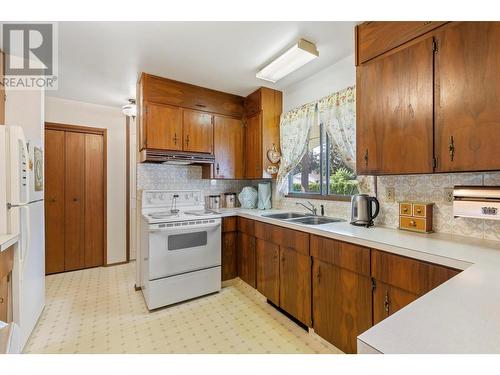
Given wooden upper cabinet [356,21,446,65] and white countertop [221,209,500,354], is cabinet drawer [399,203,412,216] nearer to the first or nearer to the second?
white countertop [221,209,500,354]

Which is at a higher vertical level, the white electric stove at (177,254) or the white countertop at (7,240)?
the white countertop at (7,240)

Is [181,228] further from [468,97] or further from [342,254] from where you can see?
[468,97]

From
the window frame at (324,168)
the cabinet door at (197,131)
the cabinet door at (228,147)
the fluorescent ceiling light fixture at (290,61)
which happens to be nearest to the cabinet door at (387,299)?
the window frame at (324,168)

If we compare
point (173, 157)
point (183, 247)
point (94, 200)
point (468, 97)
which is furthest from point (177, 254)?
point (468, 97)

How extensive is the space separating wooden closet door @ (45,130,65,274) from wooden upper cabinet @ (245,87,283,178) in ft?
8.43

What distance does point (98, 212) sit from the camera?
347cm

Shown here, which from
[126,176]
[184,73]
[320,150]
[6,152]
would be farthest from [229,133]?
[6,152]

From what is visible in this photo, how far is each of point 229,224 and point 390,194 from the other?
5.55 ft

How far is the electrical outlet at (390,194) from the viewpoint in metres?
1.91

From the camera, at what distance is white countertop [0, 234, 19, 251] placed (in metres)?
1.40

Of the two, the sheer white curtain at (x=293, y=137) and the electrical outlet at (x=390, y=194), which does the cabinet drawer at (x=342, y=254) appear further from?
the sheer white curtain at (x=293, y=137)

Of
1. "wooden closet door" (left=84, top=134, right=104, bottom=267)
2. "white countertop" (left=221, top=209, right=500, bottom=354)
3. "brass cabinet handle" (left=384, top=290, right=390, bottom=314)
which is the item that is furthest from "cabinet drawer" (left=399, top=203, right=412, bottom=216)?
"wooden closet door" (left=84, top=134, right=104, bottom=267)

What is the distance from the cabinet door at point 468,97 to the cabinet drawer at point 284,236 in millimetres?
1025

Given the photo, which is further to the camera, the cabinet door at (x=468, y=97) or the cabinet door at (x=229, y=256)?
the cabinet door at (x=229, y=256)
